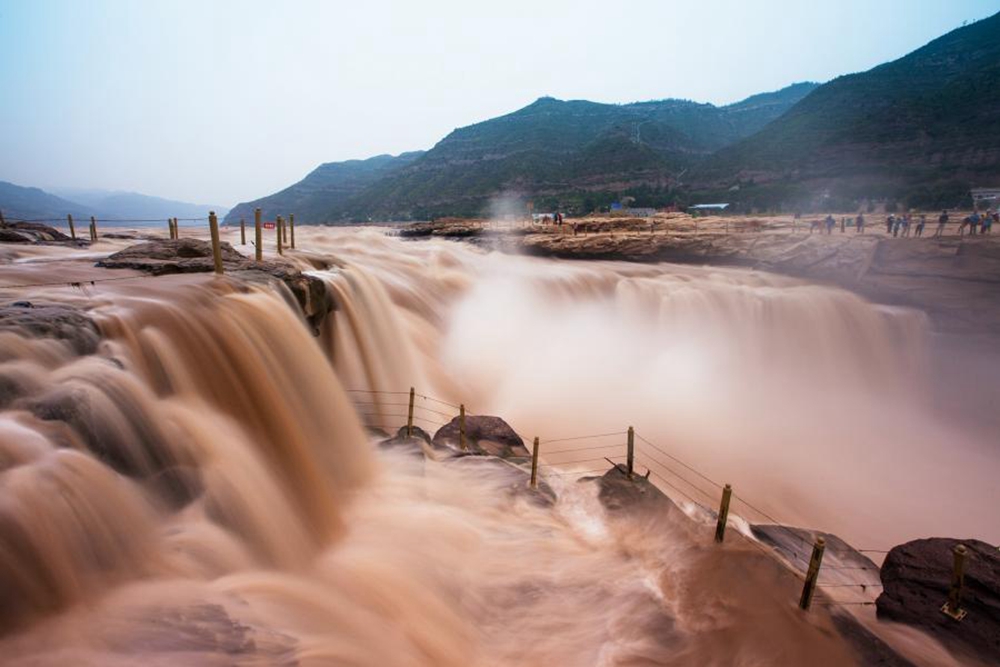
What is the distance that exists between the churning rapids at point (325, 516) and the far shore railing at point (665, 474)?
37 centimetres

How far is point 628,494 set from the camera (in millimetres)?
7223

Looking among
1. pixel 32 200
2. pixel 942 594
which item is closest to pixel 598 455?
pixel 942 594

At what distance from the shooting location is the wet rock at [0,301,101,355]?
5004 millimetres

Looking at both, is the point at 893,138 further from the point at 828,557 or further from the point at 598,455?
the point at 828,557

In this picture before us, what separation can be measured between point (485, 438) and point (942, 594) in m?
6.28

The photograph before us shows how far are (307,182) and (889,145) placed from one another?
152 metres

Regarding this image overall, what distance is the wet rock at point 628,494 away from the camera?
6867mm

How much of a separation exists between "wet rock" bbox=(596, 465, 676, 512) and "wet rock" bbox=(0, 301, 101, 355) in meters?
6.51

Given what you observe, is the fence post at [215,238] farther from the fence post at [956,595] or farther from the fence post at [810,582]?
the fence post at [956,595]

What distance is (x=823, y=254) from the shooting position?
20.5 metres

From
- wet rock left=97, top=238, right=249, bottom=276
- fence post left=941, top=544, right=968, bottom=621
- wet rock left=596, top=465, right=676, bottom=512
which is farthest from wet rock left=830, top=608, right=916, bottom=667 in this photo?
wet rock left=97, top=238, right=249, bottom=276

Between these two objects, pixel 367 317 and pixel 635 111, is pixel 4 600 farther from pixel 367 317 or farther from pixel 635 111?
pixel 635 111

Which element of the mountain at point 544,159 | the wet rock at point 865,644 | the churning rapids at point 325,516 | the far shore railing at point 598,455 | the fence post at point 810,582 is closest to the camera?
the churning rapids at point 325,516

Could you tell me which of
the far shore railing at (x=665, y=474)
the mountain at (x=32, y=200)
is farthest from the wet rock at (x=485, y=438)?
the mountain at (x=32, y=200)
